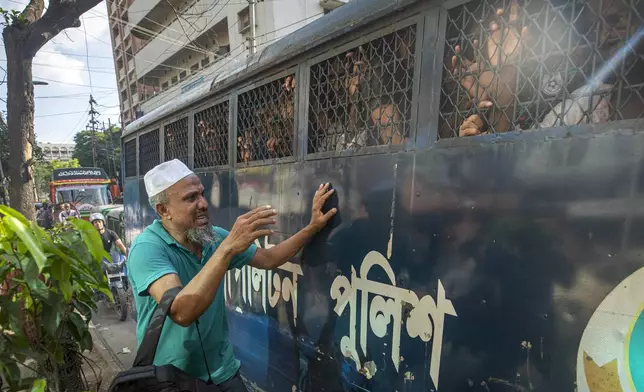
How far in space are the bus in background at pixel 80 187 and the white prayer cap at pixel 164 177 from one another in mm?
16234

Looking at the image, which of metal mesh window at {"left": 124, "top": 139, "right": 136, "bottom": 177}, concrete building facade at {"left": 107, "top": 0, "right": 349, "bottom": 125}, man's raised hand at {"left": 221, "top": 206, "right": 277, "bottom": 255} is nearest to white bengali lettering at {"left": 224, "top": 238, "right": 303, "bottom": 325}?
man's raised hand at {"left": 221, "top": 206, "right": 277, "bottom": 255}

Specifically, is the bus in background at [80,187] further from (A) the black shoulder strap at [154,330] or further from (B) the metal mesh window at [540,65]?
(B) the metal mesh window at [540,65]

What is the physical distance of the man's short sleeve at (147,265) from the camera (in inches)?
66.9

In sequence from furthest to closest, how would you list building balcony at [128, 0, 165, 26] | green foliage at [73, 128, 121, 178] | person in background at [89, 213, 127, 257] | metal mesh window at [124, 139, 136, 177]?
green foliage at [73, 128, 121, 178], building balcony at [128, 0, 165, 26], person in background at [89, 213, 127, 257], metal mesh window at [124, 139, 136, 177]

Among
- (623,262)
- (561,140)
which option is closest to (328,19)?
(561,140)

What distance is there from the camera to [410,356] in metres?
1.65

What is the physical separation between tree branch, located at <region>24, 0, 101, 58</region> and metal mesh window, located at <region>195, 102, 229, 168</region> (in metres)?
2.92

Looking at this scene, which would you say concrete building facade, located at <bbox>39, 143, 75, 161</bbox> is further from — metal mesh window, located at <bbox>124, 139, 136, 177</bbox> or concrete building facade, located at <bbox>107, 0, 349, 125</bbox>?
metal mesh window, located at <bbox>124, 139, 136, 177</bbox>

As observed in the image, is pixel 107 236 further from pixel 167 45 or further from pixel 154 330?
pixel 167 45

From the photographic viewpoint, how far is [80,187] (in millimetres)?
16781

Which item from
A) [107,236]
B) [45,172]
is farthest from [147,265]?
[45,172]

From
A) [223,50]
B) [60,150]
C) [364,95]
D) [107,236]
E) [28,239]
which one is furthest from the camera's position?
[60,150]

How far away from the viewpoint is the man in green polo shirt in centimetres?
172

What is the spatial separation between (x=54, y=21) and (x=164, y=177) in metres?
4.78
